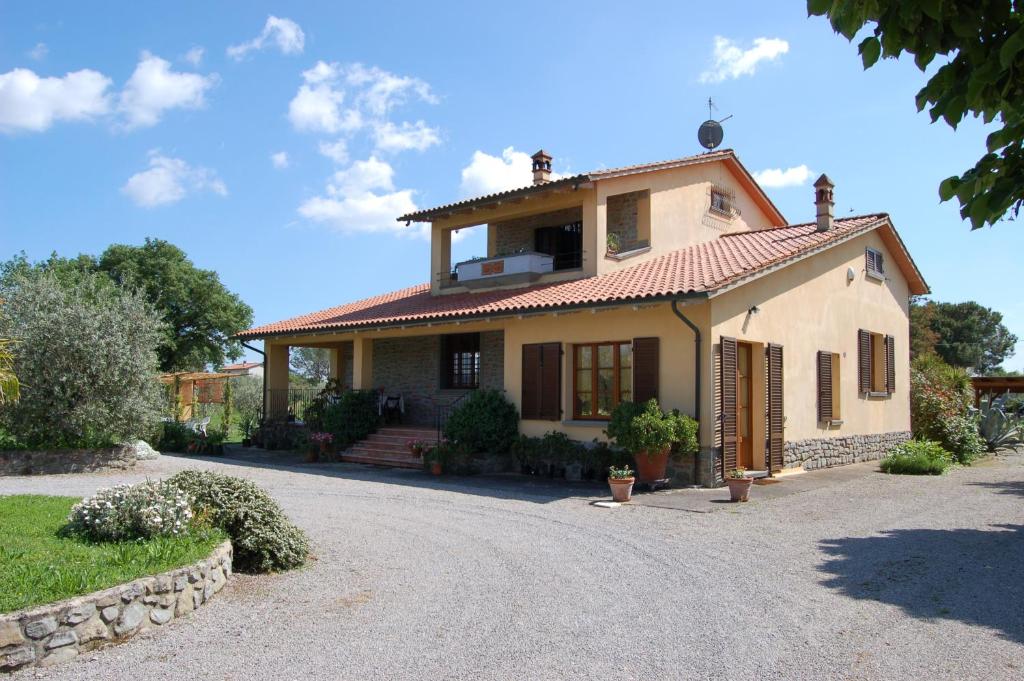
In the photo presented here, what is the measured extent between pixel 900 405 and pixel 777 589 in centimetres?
1405

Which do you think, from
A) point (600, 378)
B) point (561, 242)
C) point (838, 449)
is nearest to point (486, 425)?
point (600, 378)

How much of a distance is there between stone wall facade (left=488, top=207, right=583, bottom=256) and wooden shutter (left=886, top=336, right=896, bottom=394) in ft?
25.0

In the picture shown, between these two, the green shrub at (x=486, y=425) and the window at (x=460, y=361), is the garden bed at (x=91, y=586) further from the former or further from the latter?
the window at (x=460, y=361)

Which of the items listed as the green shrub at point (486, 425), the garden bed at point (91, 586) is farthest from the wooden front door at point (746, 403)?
the garden bed at point (91, 586)

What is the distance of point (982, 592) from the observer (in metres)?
6.11

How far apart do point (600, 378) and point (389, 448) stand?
5101 millimetres

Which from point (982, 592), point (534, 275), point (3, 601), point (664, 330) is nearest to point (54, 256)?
point (534, 275)

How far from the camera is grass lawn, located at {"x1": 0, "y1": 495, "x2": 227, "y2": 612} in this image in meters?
4.90

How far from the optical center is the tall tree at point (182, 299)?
36.5 meters

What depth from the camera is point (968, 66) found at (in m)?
3.05

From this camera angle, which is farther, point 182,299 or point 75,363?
point 182,299

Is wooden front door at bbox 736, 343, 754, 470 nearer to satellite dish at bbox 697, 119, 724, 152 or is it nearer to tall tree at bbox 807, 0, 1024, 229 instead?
satellite dish at bbox 697, 119, 724, 152

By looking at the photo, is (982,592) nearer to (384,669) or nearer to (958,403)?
(384,669)

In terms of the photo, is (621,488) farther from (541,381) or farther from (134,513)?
(134,513)
